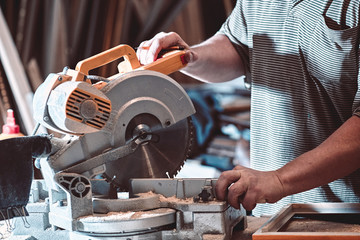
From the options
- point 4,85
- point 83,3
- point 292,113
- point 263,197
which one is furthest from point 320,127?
point 4,85

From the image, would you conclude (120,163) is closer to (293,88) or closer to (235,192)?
(235,192)

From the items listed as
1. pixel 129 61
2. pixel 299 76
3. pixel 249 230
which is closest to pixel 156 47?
pixel 129 61

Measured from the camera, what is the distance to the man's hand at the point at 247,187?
136cm

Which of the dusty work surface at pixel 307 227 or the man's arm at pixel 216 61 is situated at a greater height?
the man's arm at pixel 216 61

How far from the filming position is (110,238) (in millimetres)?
1271

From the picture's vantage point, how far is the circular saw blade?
143 centimetres

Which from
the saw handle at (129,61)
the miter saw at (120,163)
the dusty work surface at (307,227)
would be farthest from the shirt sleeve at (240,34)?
the dusty work surface at (307,227)

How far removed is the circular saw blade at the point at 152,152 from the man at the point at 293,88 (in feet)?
0.63

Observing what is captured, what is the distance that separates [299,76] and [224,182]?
2.25ft

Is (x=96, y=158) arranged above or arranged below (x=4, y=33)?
below

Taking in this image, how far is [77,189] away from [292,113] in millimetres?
903

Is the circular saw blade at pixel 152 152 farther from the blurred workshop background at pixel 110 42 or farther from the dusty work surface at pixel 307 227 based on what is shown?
the blurred workshop background at pixel 110 42

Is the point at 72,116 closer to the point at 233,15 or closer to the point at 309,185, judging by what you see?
the point at 309,185

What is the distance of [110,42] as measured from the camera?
3.31 meters
